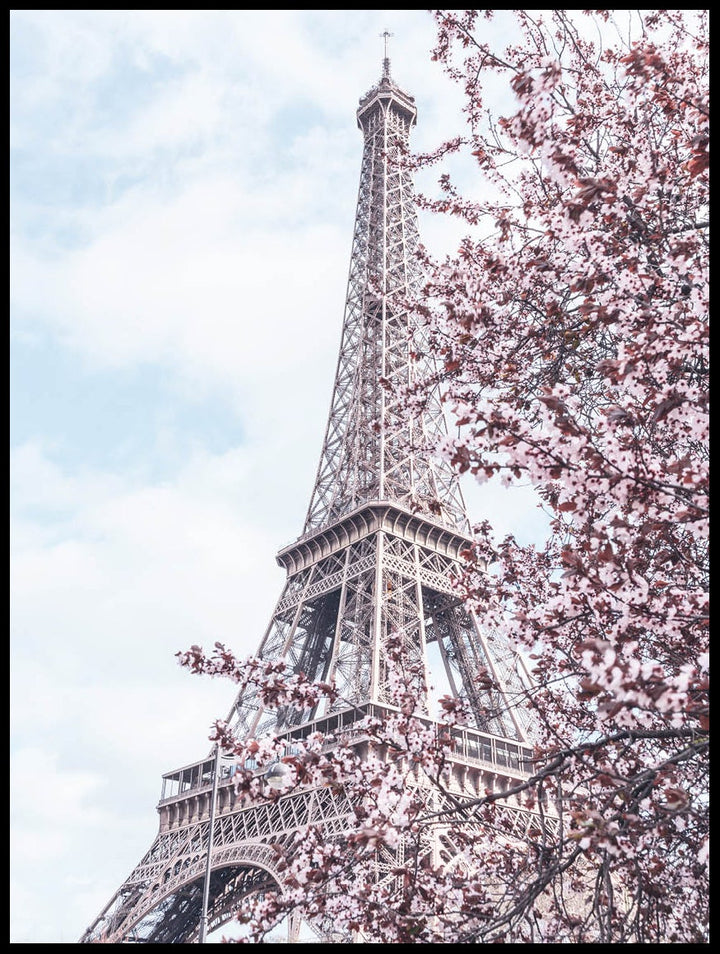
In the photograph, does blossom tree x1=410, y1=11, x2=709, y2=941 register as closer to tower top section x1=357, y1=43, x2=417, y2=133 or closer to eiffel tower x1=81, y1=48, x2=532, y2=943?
eiffel tower x1=81, y1=48, x2=532, y2=943

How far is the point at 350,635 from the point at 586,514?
25530 mm

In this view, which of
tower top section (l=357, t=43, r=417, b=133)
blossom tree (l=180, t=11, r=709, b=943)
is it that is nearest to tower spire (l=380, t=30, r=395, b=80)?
tower top section (l=357, t=43, r=417, b=133)

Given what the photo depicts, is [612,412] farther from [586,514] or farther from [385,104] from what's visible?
[385,104]

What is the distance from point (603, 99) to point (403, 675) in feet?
20.6

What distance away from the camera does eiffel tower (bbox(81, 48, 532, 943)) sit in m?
27.9

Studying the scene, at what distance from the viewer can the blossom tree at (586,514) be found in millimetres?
5680

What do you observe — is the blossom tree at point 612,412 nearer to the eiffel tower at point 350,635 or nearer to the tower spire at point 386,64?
the eiffel tower at point 350,635

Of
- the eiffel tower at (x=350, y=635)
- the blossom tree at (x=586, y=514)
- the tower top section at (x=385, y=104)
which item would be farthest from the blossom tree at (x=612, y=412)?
the tower top section at (x=385, y=104)

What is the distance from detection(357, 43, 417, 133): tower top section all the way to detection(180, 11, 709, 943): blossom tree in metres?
47.7

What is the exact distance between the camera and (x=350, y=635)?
102ft

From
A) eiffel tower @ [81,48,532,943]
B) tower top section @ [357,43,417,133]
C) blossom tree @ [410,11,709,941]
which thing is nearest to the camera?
blossom tree @ [410,11,709,941]

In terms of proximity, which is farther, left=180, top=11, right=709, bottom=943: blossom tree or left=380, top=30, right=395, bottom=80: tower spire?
left=380, top=30, right=395, bottom=80: tower spire

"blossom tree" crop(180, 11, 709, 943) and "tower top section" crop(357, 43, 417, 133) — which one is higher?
"tower top section" crop(357, 43, 417, 133)

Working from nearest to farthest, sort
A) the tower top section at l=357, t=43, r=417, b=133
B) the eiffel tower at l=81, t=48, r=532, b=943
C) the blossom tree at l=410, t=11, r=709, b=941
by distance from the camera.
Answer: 1. the blossom tree at l=410, t=11, r=709, b=941
2. the eiffel tower at l=81, t=48, r=532, b=943
3. the tower top section at l=357, t=43, r=417, b=133
